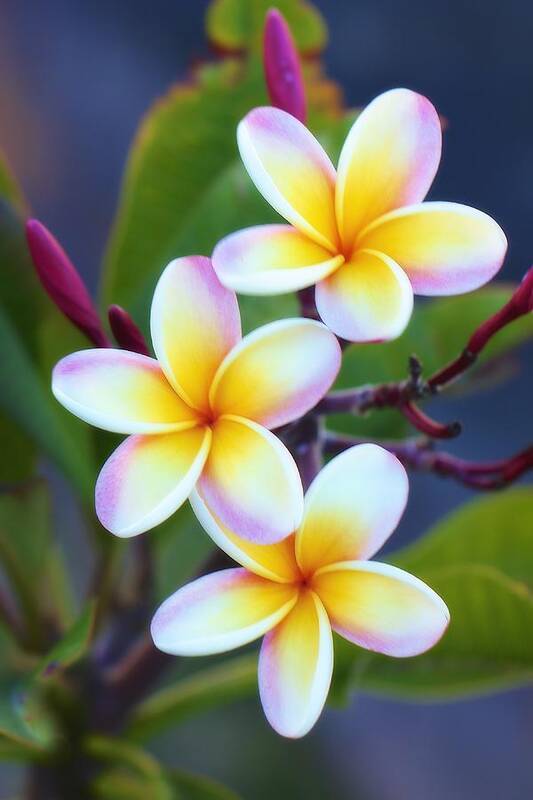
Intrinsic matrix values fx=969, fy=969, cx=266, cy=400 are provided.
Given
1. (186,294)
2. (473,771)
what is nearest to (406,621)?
(186,294)

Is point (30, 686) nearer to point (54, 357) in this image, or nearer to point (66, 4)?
point (54, 357)

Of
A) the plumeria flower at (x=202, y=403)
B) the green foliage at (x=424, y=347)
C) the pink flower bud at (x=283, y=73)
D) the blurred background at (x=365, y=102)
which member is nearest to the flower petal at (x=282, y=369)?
the plumeria flower at (x=202, y=403)

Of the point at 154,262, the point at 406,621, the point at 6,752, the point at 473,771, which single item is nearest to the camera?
the point at 406,621

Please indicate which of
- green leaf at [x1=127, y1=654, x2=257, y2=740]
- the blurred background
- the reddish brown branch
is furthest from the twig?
the blurred background

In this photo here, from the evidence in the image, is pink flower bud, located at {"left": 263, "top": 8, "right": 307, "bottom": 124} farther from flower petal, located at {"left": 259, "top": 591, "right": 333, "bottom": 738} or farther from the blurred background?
the blurred background

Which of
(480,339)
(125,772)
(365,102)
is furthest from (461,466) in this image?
(365,102)

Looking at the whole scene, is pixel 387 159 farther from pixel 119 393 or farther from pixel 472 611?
pixel 472 611

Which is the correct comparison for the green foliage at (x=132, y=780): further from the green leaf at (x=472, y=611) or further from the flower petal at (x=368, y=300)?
the flower petal at (x=368, y=300)
